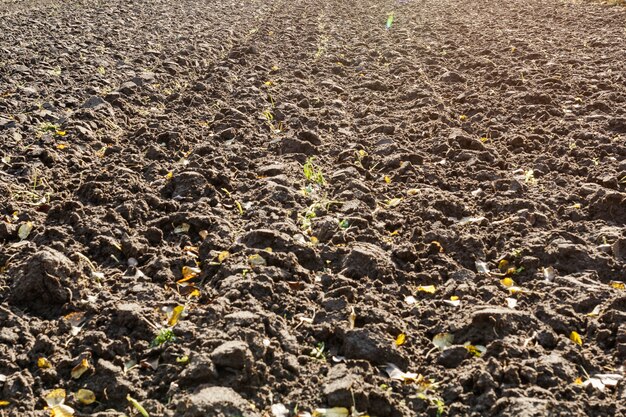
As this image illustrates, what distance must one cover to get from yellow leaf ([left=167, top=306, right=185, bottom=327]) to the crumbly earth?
0.10 ft

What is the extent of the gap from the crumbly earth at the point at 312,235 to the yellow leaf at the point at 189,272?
0.7 inches

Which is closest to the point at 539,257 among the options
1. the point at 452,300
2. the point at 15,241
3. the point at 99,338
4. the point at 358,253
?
the point at 452,300

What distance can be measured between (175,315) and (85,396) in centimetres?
58

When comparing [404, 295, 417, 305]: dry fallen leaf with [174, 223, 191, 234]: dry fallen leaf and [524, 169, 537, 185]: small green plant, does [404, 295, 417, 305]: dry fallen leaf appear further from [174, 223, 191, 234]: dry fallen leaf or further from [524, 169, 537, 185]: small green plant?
[524, 169, 537, 185]: small green plant

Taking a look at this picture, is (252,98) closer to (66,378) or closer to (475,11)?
(66,378)

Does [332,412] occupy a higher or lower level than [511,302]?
lower

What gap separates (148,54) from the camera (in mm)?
8383

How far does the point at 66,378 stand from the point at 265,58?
6.27 m

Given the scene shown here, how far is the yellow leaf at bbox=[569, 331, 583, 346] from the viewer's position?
2811 millimetres

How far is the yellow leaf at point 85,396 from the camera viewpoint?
2.49 metres

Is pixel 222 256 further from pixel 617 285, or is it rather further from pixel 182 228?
pixel 617 285

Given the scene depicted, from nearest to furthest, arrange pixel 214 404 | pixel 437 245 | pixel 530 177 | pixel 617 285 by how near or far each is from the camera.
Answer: pixel 214 404 < pixel 617 285 < pixel 437 245 < pixel 530 177

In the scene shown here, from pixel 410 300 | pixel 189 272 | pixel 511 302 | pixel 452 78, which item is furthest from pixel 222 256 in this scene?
pixel 452 78

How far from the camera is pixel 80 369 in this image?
263 cm
